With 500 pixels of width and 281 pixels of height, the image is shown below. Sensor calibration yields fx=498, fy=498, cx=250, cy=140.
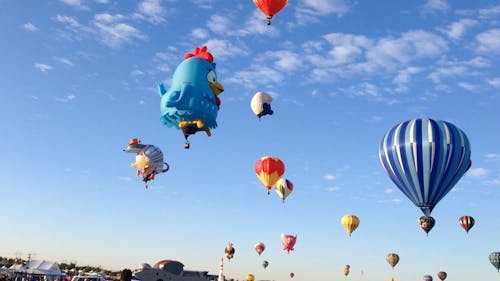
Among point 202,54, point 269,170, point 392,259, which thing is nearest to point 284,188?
point 269,170

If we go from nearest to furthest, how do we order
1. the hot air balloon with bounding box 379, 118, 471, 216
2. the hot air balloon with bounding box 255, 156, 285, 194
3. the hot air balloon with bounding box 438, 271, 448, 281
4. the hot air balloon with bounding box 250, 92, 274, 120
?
the hot air balloon with bounding box 379, 118, 471, 216
the hot air balloon with bounding box 250, 92, 274, 120
the hot air balloon with bounding box 255, 156, 285, 194
the hot air balloon with bounding box 438, 271, 448, 281

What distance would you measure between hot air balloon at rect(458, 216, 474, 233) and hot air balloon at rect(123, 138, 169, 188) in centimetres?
3280

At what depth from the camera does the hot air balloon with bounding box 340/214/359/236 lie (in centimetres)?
A: 5491

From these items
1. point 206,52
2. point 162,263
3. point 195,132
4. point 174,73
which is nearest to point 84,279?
point 195,132

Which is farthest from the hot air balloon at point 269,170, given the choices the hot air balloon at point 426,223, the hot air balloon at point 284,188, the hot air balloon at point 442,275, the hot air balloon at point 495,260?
the hot air balloon at point 442,275

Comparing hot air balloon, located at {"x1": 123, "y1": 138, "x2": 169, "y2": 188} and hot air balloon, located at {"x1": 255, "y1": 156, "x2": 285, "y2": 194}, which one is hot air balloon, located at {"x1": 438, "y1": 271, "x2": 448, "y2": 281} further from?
hot air balloon, located at {"x1": 123, "y1": 138, "x2": 169, "y2": 188}

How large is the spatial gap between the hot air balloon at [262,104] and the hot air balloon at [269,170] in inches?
248

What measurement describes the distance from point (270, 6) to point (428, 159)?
12.3m

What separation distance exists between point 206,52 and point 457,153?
1532cm

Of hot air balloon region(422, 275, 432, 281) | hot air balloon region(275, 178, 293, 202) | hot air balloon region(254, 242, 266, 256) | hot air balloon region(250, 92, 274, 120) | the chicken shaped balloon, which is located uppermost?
hot air balloon region(250, 92, 274, 120)

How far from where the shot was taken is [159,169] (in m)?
37.1

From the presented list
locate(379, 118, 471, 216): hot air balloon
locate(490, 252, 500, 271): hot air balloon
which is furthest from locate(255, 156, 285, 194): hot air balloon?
locate(490, 252, 500, 271): hot air balloon

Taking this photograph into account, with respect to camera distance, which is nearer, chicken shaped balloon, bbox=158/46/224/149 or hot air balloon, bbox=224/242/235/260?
chicken shaped balloon, bbox=158/46/224/149

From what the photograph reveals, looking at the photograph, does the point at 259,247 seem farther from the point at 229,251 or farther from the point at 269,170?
A: the point at 269,170
